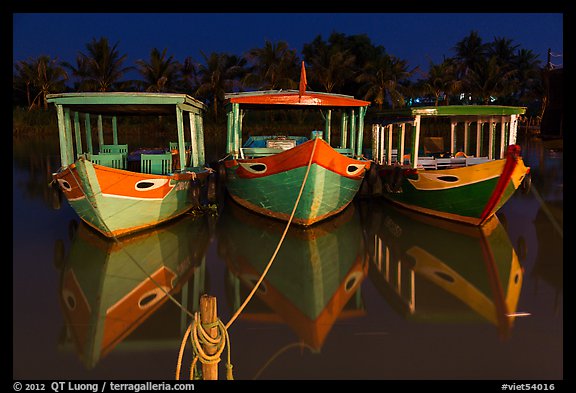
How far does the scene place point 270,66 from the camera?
36.0 m

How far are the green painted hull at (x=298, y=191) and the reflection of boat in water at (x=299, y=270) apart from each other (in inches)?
15.0

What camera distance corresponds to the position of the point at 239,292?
7.41 m

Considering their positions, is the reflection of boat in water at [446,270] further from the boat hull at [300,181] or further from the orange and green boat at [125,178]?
the orange and green boat at [125,178]

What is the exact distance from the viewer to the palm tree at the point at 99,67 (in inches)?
1467

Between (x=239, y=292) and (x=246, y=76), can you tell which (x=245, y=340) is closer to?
(x=239, y=292)

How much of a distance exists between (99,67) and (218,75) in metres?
9.09

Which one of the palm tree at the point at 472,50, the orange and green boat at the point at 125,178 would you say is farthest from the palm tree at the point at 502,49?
the orange and green boat at the point at 125,178

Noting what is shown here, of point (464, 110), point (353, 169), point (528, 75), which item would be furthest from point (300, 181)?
point (528, 75)

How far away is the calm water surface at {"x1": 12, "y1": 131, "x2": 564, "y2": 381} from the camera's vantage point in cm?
519

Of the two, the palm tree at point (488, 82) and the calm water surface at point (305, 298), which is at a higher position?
the palm tree at point (488, 82)

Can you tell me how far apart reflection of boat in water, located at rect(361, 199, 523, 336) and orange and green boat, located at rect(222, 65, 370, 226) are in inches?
54.2

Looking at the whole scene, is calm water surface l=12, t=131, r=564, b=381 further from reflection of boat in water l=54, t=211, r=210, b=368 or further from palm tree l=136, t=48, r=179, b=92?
palm tree l=136, t=48, r=179, b=92

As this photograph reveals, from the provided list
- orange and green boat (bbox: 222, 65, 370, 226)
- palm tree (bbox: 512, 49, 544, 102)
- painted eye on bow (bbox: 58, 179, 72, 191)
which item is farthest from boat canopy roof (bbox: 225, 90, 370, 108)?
palm tree (bbox: 512, 49, 544, 102)

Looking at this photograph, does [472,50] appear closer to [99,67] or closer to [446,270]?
[99,67]
